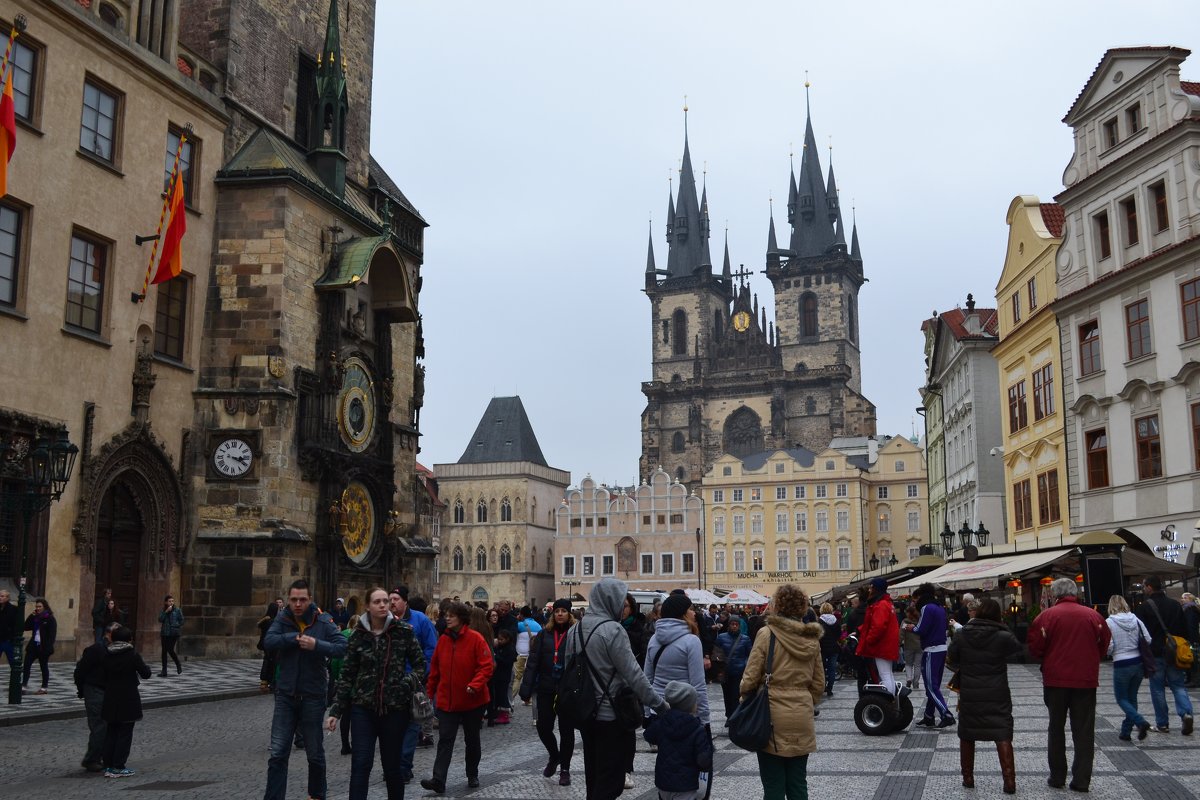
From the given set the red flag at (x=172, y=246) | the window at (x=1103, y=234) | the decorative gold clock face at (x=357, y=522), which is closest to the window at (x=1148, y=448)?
the window at (x=1103, y=234)

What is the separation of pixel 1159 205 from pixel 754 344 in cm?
9046

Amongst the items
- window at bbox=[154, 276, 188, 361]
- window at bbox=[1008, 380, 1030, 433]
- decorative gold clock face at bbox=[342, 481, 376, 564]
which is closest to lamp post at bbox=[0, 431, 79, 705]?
window at bbox=[154, 276, 188, 361]

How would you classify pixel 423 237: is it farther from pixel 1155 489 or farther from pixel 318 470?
pixel 1155 489

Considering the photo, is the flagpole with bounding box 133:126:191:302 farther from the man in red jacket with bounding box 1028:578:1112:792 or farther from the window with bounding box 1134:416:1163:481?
the window with bounding box 1134:416:1163:481

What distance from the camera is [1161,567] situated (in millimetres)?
22422

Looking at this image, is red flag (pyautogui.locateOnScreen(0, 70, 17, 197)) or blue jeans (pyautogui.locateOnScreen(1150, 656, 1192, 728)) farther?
red flag (pyautogui.locateOnScreen(0, 70, 17, 197))

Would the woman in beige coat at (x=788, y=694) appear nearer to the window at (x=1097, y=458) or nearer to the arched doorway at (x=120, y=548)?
the arched doorway at (x=120, y=548)

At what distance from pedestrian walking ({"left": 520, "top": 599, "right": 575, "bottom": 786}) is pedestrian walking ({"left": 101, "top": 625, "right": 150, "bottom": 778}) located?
11.4ft

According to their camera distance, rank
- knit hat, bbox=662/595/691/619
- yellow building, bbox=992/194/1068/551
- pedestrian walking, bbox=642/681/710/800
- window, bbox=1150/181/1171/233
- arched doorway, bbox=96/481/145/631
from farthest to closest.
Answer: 1. yellow building, bbox=992/194/1068/551
2. window, bbox=1150/181/1171/233
3. arched doorway, bbox=96/481/145/631
4. knit hat, bbox=662/595/691/619
5. pedestrian walking, bbox=642/681/710/800

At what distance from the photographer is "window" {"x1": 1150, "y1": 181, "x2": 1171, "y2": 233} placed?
28.5 meters

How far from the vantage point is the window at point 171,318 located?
23.3m

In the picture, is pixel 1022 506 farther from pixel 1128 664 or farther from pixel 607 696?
pixel 607 696

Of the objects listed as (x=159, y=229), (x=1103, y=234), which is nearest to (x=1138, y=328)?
(x=1103, y=234)

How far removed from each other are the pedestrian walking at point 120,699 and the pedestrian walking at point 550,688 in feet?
11.4
